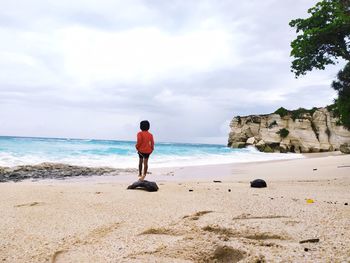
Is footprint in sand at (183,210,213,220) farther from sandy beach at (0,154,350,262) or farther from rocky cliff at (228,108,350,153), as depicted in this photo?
rocky cliff at (228,108,350,153)

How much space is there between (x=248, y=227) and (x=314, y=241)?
2.23ft

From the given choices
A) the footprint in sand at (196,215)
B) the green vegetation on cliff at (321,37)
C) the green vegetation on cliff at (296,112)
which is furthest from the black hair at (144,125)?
the green vegetation on cliff at (296,112)

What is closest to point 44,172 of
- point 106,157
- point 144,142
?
point 144,142

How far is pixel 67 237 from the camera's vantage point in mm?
3047

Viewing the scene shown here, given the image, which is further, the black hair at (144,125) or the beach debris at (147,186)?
the black hair at (144,125)

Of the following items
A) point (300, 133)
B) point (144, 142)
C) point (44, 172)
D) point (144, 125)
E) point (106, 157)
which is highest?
point (300, 133)

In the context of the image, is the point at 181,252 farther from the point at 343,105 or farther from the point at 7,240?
the point at 343,105

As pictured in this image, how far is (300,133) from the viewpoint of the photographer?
158 ft

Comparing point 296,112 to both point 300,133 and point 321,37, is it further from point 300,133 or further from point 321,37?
point 321,37

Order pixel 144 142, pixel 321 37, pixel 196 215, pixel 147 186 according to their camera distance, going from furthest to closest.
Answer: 1. pixel 321 37
2. pixel 144 142
3. pixel 147 186
4. pixel 196 215

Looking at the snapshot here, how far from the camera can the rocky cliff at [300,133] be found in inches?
1838

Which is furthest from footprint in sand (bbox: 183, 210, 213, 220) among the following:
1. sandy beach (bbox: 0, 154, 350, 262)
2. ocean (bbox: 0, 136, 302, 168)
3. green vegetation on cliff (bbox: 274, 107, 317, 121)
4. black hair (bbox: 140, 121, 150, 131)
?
green vegetation on cliff (bbox: 274, 107, 317, 121)

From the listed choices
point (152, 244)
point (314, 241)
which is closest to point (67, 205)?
point (152, 244)

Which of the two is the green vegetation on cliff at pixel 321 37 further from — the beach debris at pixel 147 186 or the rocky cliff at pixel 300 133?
the rocky cliff at pixel 300 133
